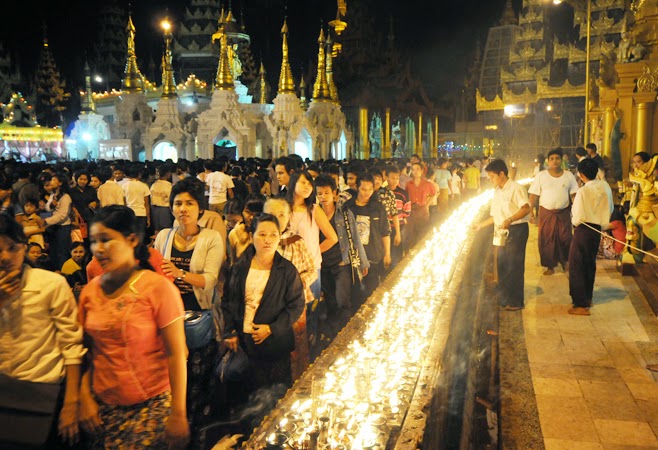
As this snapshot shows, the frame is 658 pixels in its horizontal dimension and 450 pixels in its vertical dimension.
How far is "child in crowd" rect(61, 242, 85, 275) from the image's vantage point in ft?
18.2

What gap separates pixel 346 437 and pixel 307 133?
28.2 metres

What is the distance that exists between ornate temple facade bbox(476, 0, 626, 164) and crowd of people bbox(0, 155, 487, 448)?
3230cm

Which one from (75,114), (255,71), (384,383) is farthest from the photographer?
(75,114)

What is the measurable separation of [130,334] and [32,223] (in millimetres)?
5657

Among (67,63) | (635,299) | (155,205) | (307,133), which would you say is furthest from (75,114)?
(635,299)

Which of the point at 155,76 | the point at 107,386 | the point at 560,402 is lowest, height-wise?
the point at 560,402

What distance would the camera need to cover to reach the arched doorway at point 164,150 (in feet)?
95.4

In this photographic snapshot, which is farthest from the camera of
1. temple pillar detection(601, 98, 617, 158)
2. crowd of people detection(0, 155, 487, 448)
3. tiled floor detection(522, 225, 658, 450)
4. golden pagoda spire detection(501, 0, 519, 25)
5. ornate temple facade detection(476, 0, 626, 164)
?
golden pagoda spire detection(501, 0, 519, 25)

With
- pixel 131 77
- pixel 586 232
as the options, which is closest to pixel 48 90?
pixel 131 77

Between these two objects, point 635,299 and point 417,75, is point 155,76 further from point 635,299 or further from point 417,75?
point 635,299

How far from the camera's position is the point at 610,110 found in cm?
1831

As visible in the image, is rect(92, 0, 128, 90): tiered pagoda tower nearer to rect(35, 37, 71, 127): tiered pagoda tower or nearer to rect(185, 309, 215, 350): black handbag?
rect(35, 37, 71, 127): tiered pagoda tower

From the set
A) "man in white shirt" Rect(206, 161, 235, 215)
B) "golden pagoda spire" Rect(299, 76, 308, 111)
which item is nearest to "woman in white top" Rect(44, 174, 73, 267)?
"man in white shirt" Rect(206, 161, 235, 215)

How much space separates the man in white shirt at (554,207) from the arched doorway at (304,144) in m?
22.0
